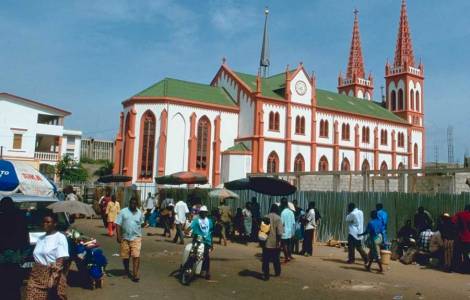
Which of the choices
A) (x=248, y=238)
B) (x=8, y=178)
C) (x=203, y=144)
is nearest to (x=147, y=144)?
(x=203, y=144)

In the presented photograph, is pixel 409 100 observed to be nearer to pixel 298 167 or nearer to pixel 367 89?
pixel 367 89

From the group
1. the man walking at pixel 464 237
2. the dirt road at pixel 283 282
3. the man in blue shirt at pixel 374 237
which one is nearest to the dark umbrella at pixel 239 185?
the dirt road at pixel 283 282

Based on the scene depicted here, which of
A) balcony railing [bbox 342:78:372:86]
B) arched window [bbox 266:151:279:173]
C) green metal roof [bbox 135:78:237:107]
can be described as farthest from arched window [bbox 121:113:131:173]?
balcony railing [bbox 342:78:372:86]

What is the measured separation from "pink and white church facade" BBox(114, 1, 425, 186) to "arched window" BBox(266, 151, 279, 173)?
93 mm

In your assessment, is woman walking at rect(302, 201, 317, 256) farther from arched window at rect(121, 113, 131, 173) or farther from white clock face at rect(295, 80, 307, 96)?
white clock face at rect(295, 80, 307, 96)

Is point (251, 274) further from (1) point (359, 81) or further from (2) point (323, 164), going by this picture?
(1) point (359, 81)

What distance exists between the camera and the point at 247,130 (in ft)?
133

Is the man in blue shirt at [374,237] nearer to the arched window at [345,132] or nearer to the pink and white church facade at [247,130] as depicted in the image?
the pink and white church facade at [247,130]

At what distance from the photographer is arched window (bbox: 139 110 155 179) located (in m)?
37.3

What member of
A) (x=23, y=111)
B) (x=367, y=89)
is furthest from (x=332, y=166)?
(x=23, y=111)

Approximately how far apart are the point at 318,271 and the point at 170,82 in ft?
102

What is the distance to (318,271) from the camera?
11156mm

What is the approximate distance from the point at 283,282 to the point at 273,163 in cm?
3130

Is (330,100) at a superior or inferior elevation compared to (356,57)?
inferior
